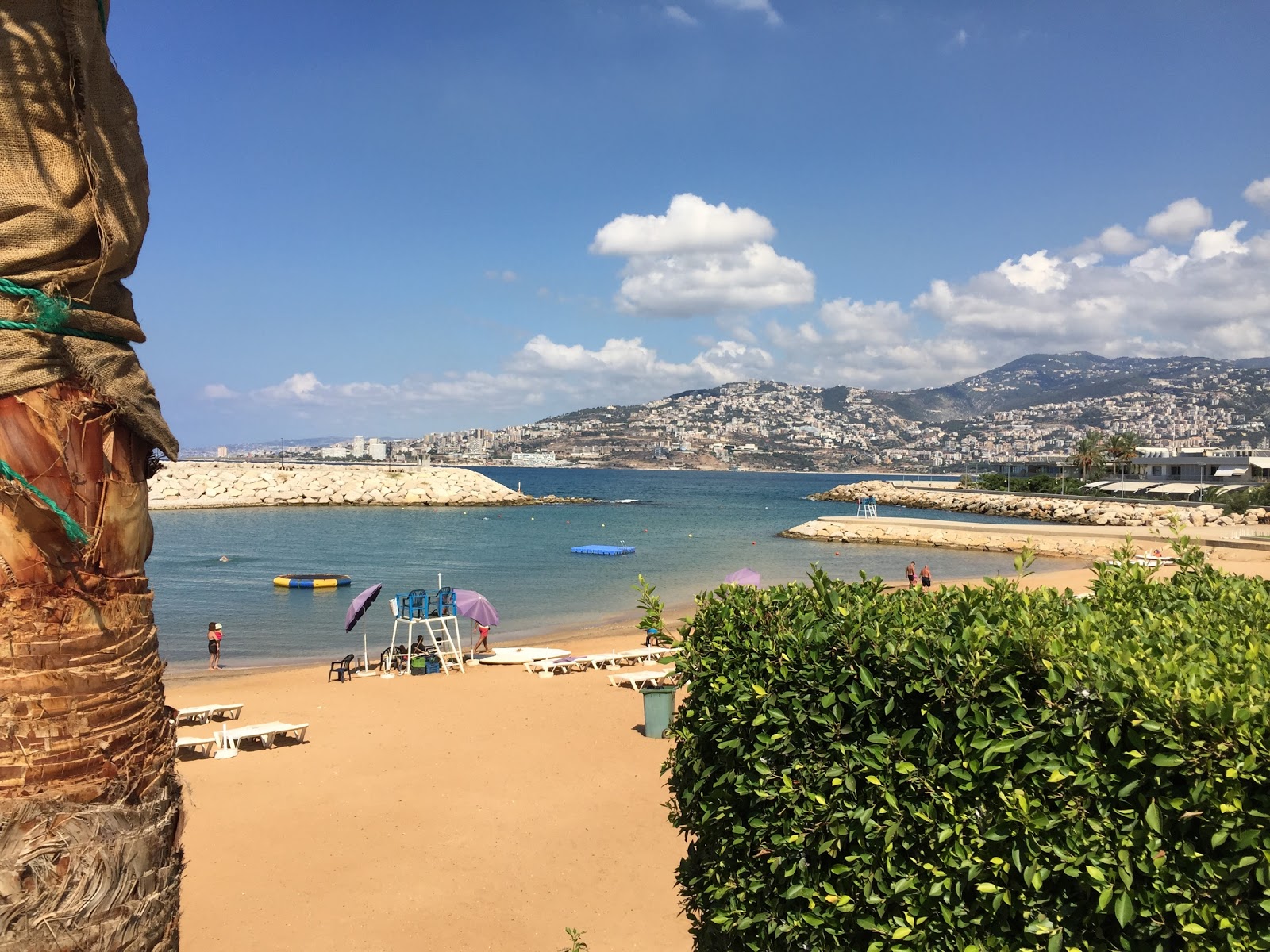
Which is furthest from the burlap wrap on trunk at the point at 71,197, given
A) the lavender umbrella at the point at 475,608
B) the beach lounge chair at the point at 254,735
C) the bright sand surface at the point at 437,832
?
the lavender umbrella at the point at 475,608

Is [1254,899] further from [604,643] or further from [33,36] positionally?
[604,643]

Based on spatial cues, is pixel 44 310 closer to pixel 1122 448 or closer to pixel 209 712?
pixel 209 712

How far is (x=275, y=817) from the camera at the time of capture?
336 inches

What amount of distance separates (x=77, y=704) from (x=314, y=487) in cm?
8432

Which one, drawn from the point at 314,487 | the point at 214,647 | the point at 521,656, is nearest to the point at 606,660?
the point at 521,656

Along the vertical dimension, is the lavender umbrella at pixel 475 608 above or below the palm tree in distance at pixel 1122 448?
below

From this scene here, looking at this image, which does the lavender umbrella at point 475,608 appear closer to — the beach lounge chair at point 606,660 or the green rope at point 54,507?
the beach lounge chair at point 606,660

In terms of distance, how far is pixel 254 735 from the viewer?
432 inches

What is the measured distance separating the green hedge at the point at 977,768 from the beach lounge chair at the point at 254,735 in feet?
29.7

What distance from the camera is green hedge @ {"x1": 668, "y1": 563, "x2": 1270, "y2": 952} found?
229 cm

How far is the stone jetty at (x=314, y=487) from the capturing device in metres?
72.1

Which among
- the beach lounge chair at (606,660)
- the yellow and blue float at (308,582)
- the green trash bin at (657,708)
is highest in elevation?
the green trash bin at (657,708)

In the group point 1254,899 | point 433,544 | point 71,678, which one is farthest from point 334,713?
point 433,544

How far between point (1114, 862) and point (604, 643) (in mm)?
18594
